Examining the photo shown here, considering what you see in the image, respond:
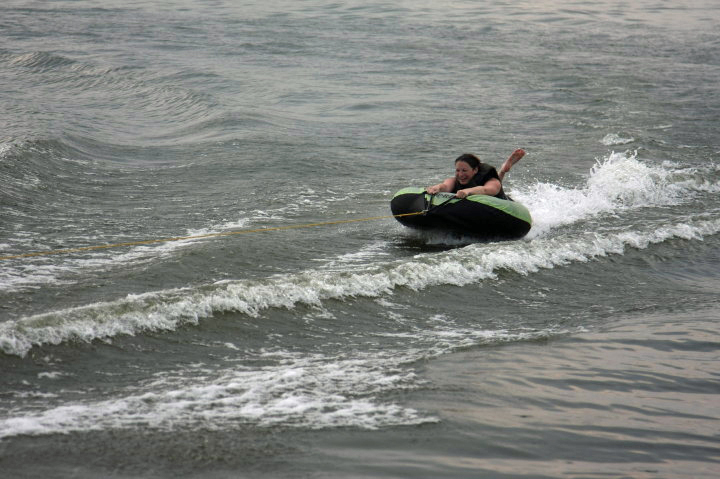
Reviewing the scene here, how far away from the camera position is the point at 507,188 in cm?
1267

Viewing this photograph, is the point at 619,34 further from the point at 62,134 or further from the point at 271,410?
the point at 271,410

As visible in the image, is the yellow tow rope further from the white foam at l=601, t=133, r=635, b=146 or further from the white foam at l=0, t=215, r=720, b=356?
the white foam at l=601, t=133, r=635, b=146

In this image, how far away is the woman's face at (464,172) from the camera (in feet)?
31.9

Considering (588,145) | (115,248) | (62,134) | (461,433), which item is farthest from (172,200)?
(588,145)

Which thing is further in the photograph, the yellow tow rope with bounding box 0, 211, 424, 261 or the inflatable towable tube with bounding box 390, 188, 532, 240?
the inflatable towable tube with bounding box 390, 188, 532, 240

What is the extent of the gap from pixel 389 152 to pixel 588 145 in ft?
12.8

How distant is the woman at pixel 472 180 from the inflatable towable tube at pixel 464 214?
6.9 inches

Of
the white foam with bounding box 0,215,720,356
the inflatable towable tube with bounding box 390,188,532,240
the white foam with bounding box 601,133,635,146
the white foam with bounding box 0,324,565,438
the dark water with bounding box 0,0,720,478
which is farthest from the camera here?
the white foam with bounding box 601,133,635,146

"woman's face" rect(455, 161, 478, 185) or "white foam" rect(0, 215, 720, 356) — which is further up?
"woman's face" rect(455, 161, 478, 185)

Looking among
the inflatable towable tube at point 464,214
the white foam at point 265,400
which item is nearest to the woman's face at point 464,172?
the inflatable towable tube at point 464,214

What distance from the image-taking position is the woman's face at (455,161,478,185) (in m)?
9.71

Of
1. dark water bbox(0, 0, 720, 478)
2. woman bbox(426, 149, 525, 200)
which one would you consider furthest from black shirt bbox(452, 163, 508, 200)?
dark water bbox(0, 0, 720, 478)

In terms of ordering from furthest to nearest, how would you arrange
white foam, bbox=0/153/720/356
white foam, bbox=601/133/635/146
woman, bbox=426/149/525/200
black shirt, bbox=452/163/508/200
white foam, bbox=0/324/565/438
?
white foam, bbox=601/133/635/146 < black shirt, bbox=452/163/508/200 < woman, bbox=426/149/525/200 < white foam, bbox=0/153/720/356 < white foam, bbox=0/324/565/438

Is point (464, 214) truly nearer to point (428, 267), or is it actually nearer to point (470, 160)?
point (470, 160)
